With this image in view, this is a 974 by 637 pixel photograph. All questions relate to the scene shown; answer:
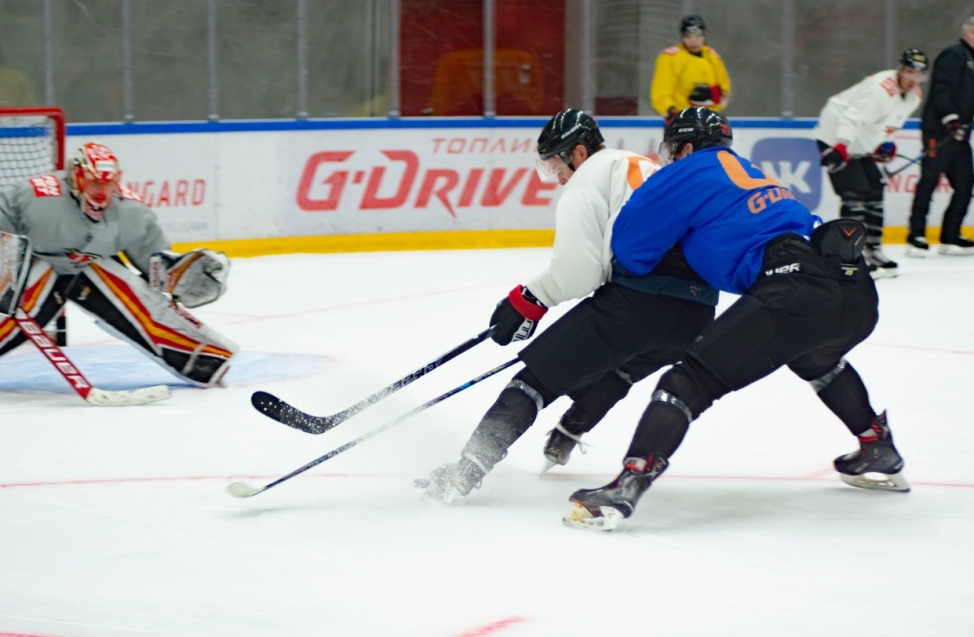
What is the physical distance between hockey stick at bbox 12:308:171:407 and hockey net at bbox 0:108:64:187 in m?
1.51

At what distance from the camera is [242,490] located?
10.1 feet

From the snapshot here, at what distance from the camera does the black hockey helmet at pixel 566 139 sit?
3096mm

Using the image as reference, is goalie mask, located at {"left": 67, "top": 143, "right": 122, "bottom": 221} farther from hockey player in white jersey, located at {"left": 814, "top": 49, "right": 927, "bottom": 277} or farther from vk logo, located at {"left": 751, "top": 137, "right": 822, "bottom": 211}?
vk logo, located at {"left": 751, "top": 137, "right": 822, "bottom": 211}

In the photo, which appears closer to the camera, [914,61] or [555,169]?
[555,169]

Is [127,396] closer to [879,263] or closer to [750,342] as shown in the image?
[750,342]

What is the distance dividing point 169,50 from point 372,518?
5.80 meters

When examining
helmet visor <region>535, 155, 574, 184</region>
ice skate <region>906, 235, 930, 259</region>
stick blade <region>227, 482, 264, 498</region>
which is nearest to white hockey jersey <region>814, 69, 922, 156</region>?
ice skate <region>906, 235, 930, 259</region>

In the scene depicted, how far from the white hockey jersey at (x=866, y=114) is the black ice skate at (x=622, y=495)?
469 centimetres

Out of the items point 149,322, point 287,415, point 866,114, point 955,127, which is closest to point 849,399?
point 287,415

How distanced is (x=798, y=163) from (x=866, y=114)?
1995 mm

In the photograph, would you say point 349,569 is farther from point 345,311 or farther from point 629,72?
point 629,72

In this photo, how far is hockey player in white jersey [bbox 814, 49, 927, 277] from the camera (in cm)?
711

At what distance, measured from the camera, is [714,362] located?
2.82 metres

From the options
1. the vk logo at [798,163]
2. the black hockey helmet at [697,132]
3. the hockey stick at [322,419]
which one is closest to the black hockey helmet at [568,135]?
the black hockey helmet at [697,132]
